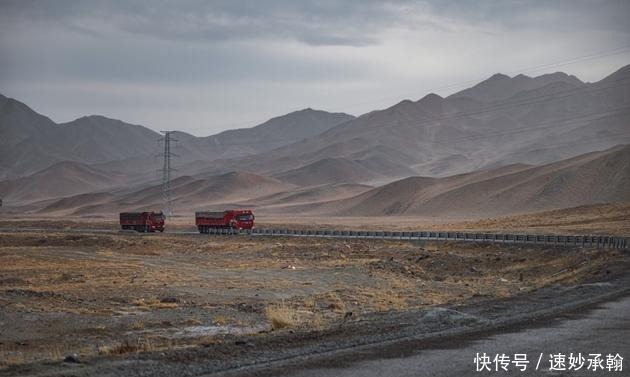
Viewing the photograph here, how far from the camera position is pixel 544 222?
89.9 m

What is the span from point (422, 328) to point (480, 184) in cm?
15579

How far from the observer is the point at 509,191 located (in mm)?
158000

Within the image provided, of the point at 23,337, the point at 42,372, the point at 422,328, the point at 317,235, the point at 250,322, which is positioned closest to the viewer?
the point at 42,372

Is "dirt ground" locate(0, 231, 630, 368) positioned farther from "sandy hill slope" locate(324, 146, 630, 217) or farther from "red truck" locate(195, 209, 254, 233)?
"sandy hill slope" locate(324, 146, 630, 217)

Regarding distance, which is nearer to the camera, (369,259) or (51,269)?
(51,269)

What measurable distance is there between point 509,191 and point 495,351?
14626 cm

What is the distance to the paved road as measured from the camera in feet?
45.4

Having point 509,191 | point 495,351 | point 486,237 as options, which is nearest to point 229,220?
point 486,237

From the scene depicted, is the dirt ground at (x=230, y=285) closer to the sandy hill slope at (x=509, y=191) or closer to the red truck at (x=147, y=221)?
the red truck at (x=147, y=221)

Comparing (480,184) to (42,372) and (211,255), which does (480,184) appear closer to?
(211,255)

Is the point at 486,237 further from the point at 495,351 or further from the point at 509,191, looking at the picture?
the point at 509,191

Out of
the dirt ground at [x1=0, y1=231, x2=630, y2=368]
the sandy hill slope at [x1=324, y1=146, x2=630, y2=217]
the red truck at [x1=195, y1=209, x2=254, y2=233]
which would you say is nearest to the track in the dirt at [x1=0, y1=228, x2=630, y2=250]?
the red truck at [x1=195, y1=209, x2=254, y2=233]

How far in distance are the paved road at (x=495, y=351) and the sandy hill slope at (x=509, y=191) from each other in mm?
119596

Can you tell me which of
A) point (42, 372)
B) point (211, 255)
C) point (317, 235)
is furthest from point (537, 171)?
point (42, 372)
